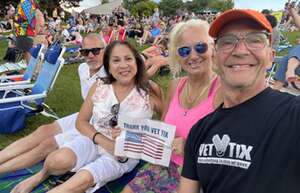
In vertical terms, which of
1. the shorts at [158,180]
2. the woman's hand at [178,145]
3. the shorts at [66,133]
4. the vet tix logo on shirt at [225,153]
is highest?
the vet tix logo on shirt at [225,153]

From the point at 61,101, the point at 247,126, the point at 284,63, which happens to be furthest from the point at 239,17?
the point at 61,101

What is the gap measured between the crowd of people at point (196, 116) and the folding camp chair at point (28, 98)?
139 centimetres

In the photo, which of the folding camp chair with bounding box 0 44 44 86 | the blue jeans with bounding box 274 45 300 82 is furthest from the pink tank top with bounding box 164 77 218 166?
the folding camp chair with bounding box 0 44 44 86

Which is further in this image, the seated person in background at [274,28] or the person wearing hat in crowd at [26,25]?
the person wearing hat in crowd at [26,25]

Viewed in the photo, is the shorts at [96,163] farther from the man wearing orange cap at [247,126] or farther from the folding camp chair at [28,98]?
the folding camp chair at [28,98]

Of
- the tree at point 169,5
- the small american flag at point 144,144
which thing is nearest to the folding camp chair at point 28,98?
the small american flag at point 144,144

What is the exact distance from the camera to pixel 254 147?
1623mm

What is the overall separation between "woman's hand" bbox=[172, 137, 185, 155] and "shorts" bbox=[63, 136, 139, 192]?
2.86ft

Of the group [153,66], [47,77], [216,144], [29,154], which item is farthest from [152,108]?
[47,77]

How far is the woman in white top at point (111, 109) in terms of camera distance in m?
3.52

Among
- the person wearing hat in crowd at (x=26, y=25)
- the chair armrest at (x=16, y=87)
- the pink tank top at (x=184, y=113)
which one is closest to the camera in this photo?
the pink tank top at (x=184, y=113)

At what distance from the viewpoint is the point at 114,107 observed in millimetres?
3559

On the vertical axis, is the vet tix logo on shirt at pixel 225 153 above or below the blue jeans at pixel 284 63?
above

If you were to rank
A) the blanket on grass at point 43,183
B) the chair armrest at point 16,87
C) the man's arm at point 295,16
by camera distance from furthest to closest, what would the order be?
the chair armrest at point 16,87
the blanket on grass at point 43,183
the man's arm at point 295,16
